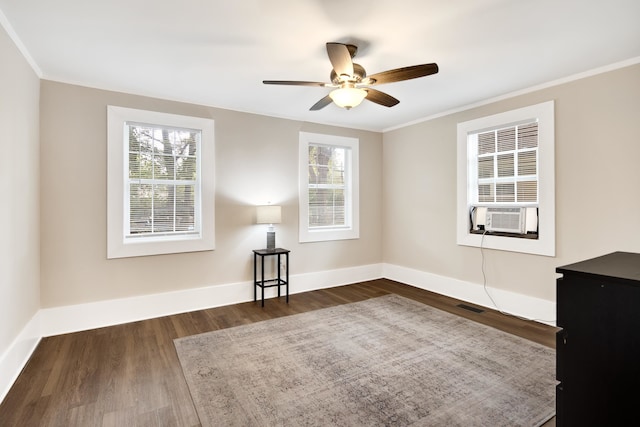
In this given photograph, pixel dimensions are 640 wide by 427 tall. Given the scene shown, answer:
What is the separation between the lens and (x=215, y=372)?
2441mm

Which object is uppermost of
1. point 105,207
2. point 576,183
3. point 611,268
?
point 576,183

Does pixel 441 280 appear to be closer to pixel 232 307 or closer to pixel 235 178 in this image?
pixel 232 307

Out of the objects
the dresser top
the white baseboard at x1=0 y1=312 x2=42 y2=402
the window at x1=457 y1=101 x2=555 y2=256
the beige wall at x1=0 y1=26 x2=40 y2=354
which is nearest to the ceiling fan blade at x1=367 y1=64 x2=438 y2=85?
the dresser top

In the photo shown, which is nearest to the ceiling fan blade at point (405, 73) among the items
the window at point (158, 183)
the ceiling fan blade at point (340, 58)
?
the ceiling fan blade at point (340, 58)

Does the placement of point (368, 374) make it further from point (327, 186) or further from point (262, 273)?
point (327, 186)

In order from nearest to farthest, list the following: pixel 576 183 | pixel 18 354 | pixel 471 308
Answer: pixel 18 354
pixel 576 183
pixel 471 308

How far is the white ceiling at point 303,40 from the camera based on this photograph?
2027 millimetres

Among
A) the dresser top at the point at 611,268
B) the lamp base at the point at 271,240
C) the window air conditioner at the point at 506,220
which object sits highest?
the window air conditioner at the point at 506,220

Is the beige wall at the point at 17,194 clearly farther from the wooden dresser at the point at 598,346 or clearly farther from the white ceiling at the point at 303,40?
the wooden dresser at the point at 598,346

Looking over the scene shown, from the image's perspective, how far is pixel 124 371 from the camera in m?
2.47

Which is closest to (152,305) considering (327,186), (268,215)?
(268,215)

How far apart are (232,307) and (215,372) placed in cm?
156

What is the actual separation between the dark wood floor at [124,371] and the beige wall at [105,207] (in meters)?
0.49

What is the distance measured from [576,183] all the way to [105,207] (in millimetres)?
4945
